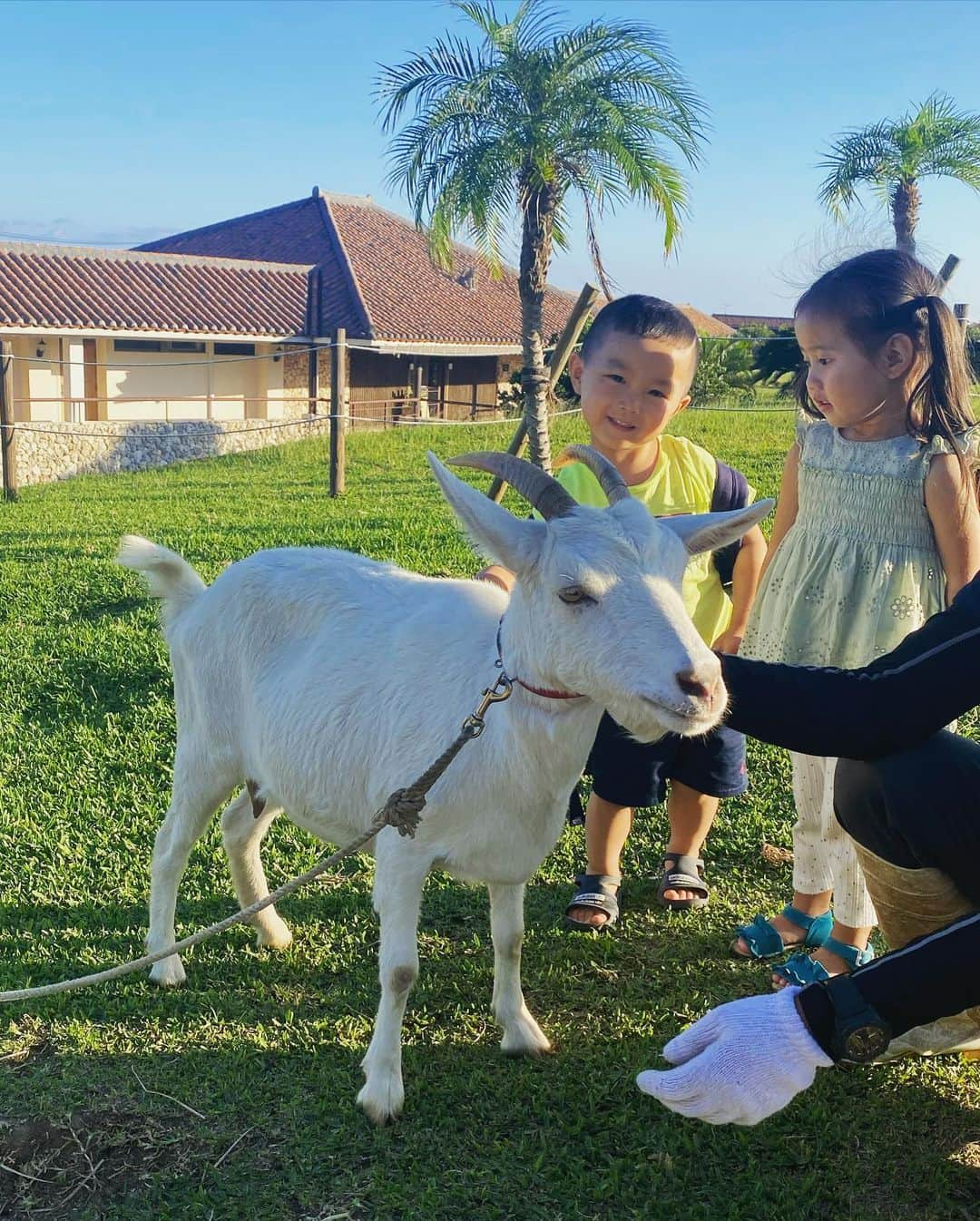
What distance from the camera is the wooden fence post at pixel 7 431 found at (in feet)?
42.3

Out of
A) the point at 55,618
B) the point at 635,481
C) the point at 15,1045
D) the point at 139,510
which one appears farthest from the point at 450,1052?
the point at 139,510

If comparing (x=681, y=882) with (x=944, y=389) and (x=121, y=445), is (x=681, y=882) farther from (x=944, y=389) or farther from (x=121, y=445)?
(x=121, y=445)

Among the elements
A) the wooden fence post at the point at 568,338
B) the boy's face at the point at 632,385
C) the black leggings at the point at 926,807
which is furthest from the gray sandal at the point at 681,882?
the wooden fence post at the point at 568,338

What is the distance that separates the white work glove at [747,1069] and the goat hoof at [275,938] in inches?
67.3

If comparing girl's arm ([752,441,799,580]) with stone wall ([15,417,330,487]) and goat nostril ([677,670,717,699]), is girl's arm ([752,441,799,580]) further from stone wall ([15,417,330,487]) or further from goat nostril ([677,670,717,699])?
stone wall ([15,417,330,487])

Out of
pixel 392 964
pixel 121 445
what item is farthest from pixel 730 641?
pixel 121 445

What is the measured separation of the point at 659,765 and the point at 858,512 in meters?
1.05

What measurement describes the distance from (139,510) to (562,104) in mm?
6177

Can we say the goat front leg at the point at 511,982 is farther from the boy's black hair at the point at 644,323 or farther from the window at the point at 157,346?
the window at the point at 157,346

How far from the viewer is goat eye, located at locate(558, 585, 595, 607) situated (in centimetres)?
223

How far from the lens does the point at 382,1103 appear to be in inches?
106

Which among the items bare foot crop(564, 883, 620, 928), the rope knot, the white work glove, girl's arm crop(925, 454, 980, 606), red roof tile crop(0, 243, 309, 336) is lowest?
bare foot crop(564, 883, 620, 928)

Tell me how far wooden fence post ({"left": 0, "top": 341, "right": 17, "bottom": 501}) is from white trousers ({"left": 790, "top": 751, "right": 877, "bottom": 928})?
11940mm

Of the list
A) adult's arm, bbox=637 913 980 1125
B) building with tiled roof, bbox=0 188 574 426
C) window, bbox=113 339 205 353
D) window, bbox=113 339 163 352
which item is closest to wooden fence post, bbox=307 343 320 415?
building with tiled roof, bbox=0 188 574 426
